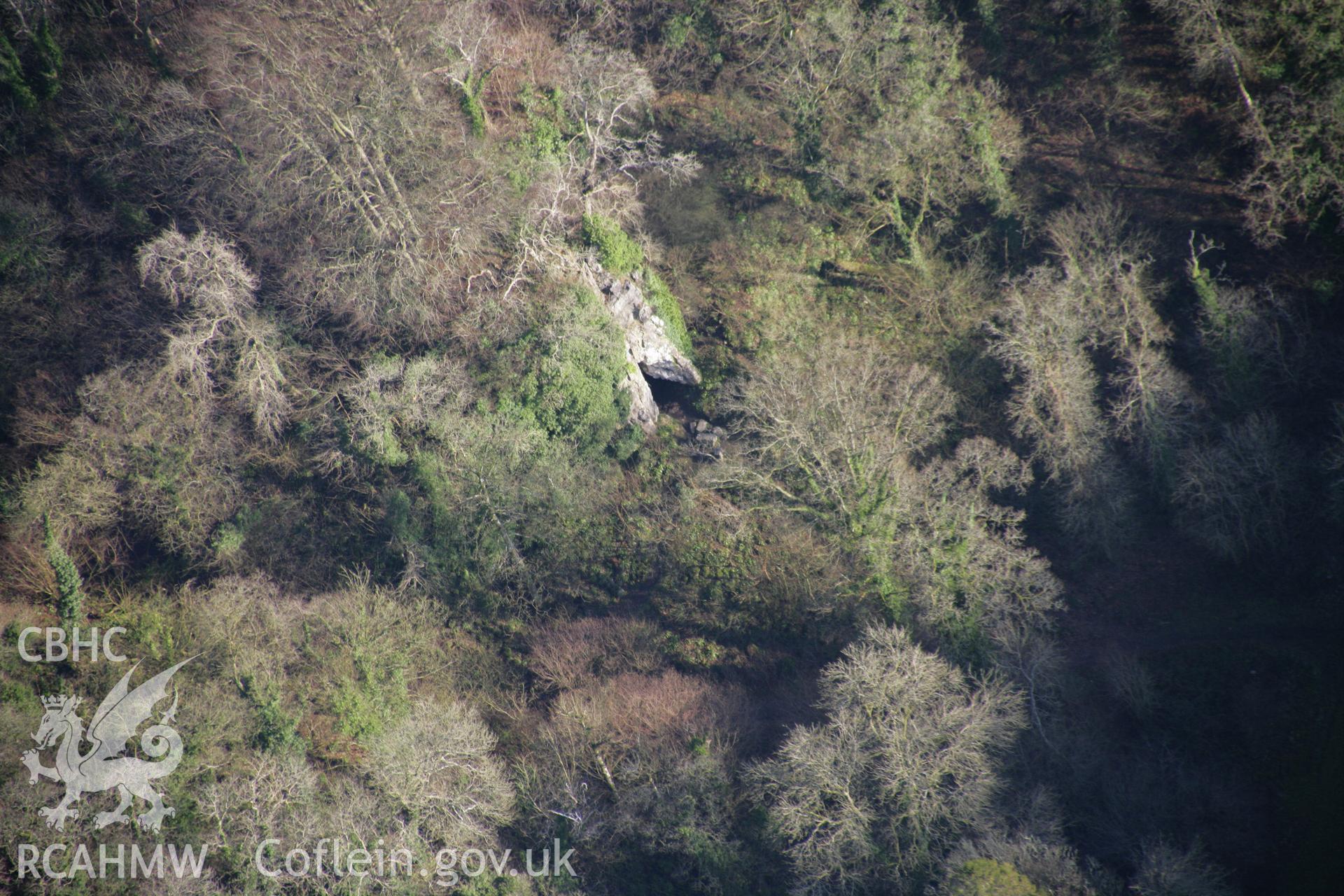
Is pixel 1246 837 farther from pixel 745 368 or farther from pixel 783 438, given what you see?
pixel 745 368

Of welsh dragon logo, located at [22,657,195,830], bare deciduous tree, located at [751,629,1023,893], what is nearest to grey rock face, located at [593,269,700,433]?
bare deciduous tree, located at [751,629,1023,893]

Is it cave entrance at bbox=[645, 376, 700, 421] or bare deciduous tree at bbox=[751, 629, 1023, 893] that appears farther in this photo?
cave entrance at bbox=[645, 376, 700, 421]

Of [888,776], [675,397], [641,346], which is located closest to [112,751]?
[641,346]

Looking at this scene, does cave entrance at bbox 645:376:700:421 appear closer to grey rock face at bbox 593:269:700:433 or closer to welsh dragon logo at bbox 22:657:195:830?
grey rock face at bbox 593:269:700:433

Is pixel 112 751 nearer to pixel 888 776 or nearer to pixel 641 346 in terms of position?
pixel 641 346

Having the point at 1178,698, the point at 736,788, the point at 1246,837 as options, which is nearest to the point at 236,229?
the point at 736,788

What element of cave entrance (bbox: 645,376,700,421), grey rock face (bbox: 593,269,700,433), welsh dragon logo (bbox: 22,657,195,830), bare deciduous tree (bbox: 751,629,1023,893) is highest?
grey rock face (bbox: 593,269,700,433)
